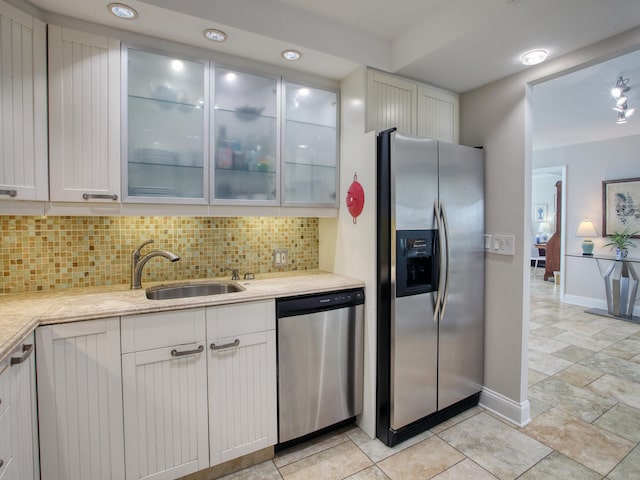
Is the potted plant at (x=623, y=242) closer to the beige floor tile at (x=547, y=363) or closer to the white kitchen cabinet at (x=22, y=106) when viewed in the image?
the beige floor tile at (x=547, y=363)

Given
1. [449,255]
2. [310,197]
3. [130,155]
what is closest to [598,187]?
[449,255]

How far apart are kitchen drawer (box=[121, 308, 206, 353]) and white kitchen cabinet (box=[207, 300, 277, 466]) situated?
7cm

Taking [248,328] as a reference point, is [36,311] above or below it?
above

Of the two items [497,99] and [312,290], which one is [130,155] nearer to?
[312,290]

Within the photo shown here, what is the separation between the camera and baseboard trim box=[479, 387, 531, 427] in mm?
2283

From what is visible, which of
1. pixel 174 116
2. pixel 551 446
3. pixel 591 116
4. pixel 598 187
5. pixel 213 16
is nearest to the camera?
pixel 213 16

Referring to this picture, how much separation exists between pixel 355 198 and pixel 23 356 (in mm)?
1866

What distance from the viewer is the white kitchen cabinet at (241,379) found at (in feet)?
5.71

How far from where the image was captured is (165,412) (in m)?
1.63

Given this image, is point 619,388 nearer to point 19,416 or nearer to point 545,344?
point 545,344

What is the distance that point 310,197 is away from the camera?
2365 mm

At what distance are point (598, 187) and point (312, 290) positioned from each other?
18.1 ft

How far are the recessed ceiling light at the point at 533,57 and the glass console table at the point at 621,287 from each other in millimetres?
3925

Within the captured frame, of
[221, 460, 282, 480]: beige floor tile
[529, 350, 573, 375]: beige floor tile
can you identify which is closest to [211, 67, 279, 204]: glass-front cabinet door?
[221, 460, 282, 480]: beige floor tile
